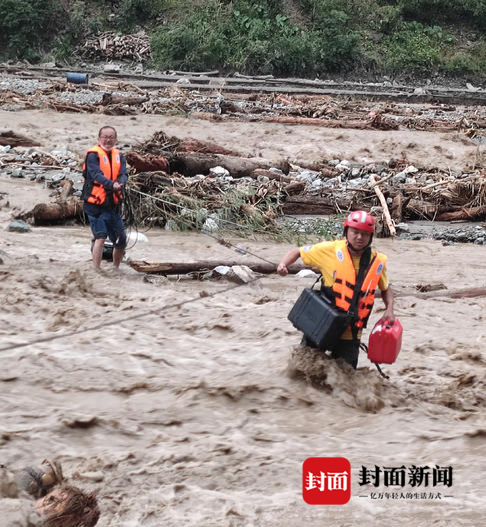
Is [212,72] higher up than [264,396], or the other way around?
[212,72]

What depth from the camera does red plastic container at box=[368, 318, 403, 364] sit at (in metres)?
4.76

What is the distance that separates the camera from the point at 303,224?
412 inches

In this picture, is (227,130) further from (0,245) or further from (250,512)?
(250,512)

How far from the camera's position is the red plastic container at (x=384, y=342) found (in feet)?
15.6

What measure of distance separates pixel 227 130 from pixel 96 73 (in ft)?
42.5

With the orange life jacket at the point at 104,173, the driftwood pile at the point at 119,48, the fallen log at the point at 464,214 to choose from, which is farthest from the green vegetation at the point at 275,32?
the orange life jacket at the point at 104,173

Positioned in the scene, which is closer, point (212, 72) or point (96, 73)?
Result: point (96, 73)

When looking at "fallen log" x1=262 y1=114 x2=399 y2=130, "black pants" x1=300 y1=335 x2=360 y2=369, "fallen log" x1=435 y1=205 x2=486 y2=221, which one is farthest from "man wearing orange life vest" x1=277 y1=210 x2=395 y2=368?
"fallen log" x1=262 y1=114 x2=399 y2=130

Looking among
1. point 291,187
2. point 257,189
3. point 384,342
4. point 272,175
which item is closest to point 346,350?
point 384,342

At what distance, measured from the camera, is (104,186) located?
23.2ft

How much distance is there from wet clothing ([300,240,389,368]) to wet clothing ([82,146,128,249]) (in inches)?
113

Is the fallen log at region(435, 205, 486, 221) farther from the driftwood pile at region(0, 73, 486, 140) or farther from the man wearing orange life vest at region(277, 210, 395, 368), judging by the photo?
the man wearing orange life vest at region(277, 210, 395, 368)

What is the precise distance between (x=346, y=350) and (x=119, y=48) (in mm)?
33105

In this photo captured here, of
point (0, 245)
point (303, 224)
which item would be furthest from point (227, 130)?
point (0, 245)
